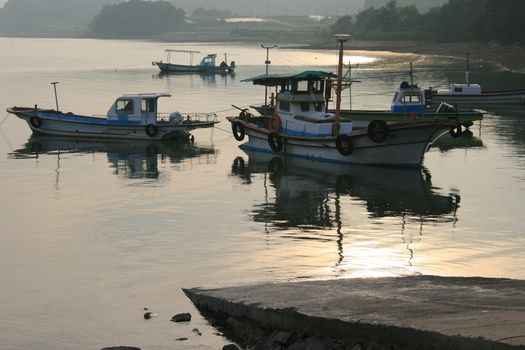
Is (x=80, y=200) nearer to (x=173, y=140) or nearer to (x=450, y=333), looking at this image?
(x=173, y=140)

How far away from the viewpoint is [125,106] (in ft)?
190

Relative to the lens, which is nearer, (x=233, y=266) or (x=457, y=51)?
(x=233, y=266)

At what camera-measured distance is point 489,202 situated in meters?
39.4

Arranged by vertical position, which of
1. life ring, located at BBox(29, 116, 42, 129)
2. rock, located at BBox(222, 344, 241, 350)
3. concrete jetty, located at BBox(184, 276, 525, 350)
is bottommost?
rock, located at BBox(222, 344, 241, 350)

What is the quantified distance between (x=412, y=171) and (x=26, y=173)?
697 inches

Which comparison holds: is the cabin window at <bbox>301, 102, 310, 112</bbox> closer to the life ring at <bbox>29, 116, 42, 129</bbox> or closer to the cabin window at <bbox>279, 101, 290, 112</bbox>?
the cabin window at <bbox>279, 101, 290, 112</bbox>

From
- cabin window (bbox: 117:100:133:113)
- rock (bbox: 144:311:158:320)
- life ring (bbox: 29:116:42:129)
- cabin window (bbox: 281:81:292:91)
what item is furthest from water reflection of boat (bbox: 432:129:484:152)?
rock (bbox: 144:311:158:320)

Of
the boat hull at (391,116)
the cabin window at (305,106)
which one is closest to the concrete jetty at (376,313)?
the cabin window at (305,106)

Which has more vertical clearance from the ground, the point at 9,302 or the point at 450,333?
the point at 450,333

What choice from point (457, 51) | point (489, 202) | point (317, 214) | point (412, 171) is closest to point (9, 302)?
point (317, 214)

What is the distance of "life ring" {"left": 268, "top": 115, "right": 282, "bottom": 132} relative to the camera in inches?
2038

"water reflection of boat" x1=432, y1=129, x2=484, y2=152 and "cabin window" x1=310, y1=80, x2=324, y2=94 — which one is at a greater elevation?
"cabin window" x1=310, y1=80, x2=324, y2=94

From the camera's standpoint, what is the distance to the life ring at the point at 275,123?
170ft

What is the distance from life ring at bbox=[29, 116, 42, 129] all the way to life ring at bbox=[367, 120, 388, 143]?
22253 millimetres
